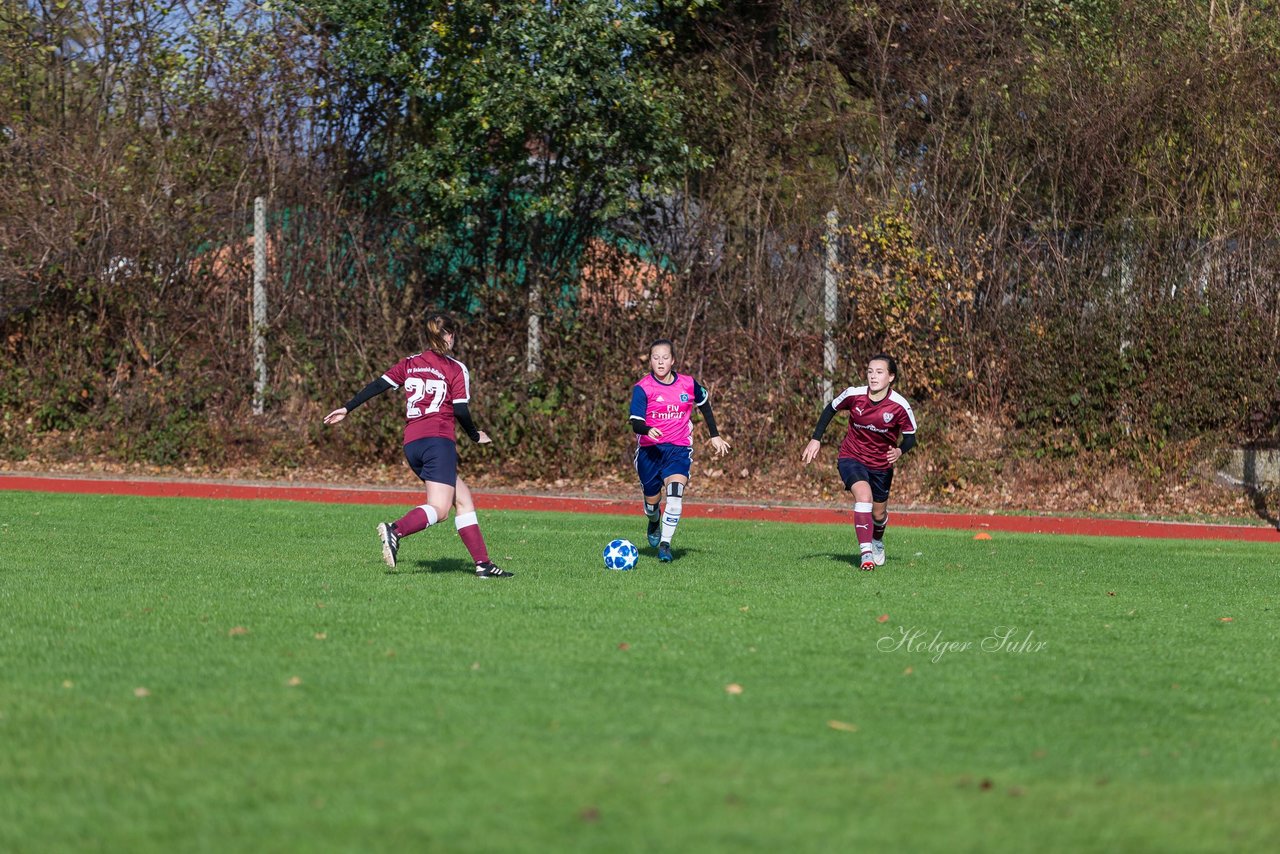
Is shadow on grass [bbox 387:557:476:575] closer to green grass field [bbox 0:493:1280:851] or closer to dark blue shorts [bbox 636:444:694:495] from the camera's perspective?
green grass field [bbox 0:493:1280:851]

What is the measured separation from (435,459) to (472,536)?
61 centimetres

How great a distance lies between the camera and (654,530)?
42.9 ft

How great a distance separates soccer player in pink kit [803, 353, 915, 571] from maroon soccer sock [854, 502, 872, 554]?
11 mm

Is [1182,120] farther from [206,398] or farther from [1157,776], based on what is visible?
[1157,776]

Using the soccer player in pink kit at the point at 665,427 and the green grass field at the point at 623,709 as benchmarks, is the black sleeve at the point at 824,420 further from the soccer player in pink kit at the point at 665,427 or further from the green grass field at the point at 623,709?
the green grass field at the point at 623,709

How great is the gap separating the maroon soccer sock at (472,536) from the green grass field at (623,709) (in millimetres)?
214

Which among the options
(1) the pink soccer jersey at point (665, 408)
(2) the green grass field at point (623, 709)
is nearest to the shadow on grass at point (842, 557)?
(2) the green grass field at point (623, 709)

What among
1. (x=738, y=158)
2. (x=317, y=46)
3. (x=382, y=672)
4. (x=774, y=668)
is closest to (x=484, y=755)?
(x=382, y=672)

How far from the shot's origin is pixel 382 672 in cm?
693

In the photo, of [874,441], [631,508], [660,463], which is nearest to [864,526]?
[874,441]

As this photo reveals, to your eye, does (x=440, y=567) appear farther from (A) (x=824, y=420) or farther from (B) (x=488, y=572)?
(A) (x=824, y=420)

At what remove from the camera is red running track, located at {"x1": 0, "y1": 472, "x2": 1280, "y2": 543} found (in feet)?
53.8

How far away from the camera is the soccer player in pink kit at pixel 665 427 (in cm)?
1242

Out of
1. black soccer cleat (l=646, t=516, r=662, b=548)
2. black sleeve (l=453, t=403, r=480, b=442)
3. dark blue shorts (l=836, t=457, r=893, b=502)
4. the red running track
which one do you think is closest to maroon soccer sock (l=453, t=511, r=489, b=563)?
black sleeve (l=453, t=403, r=480, b=442)
